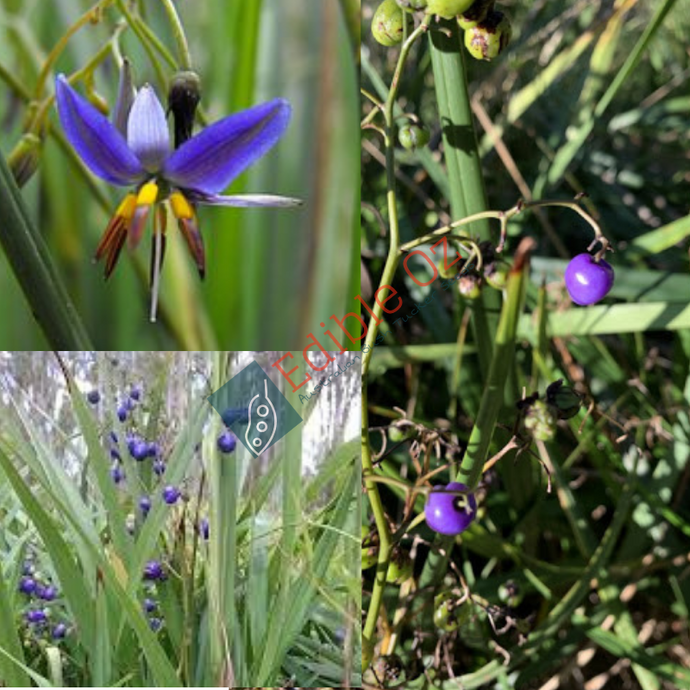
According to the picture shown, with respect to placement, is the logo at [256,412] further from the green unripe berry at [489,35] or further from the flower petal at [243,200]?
the green unripe berry at [489,35]

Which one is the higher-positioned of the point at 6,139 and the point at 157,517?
the point at 6,139

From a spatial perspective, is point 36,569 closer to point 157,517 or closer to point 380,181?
point 157,517

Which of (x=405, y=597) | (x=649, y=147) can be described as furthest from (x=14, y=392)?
(x=649, y=147)

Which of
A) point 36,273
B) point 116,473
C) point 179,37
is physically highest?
point 179,37

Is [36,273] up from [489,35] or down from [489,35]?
down

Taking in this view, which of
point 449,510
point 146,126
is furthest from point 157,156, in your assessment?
point 449,510

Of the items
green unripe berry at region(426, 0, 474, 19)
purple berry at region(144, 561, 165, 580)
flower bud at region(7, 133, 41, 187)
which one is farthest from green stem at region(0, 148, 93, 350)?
green unripe berry at region(426, 0, 474, 19)

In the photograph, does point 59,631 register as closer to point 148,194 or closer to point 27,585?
point 27,585
